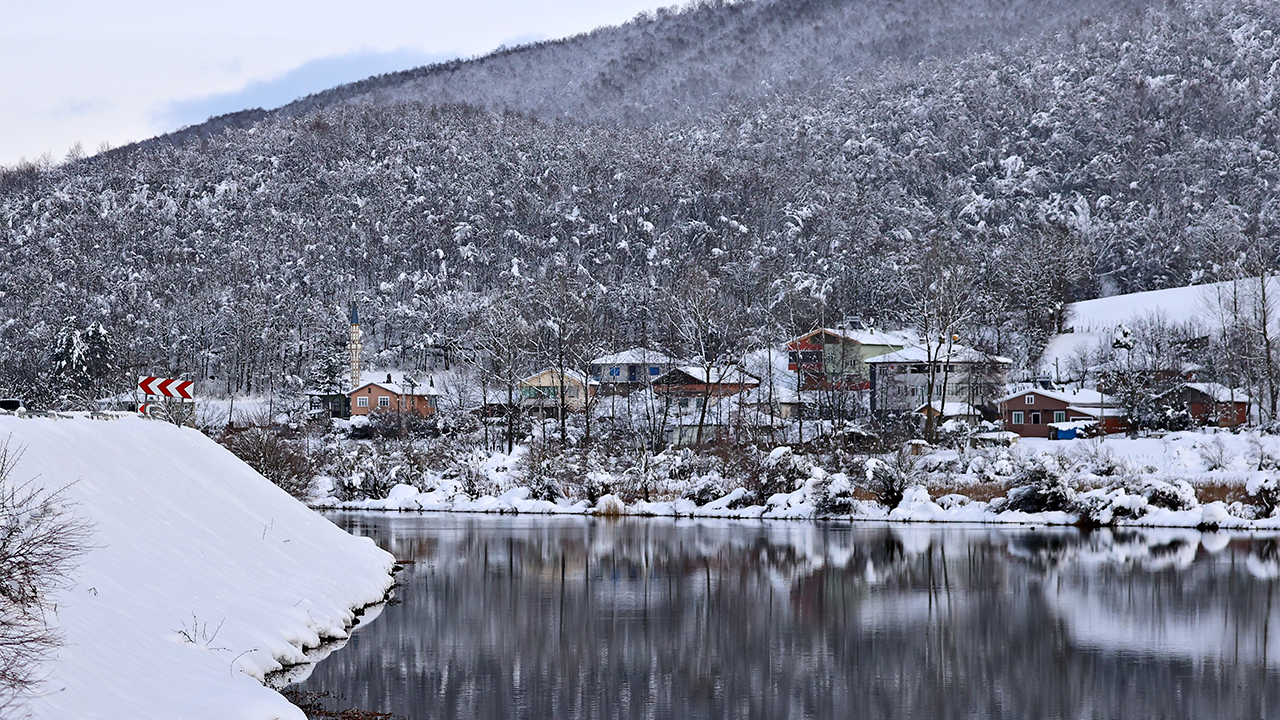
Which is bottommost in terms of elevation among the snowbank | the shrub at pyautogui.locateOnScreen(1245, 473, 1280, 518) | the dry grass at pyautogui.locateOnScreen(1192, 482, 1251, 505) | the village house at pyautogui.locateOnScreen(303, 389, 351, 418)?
the village house at pyautogui.locateOnScreen(303, 389, 351, 418)

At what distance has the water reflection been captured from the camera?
1617cm

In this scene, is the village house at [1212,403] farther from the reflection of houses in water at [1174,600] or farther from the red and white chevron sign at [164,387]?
the red and white chevron sign at [164,387]

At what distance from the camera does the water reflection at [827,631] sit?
1617cm

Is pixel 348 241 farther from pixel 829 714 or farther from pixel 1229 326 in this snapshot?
pixel 829 714

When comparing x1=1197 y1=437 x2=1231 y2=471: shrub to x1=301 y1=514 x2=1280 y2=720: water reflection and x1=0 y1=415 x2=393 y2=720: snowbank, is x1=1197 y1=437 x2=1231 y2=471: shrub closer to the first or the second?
x1=301 y1=514 x2=1280 y2=720: water reflection

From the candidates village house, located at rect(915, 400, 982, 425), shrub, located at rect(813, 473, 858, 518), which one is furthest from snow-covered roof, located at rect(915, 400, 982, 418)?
shrub, located at rect(813, 473, 858, 518)

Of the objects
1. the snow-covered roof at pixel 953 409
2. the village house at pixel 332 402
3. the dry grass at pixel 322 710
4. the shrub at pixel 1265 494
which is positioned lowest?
the village house at pixel 332 402

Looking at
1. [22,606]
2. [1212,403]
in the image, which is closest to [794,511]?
[1212,403]

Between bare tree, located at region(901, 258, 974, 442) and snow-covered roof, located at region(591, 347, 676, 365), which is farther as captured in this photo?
snow-covered roof, located at region(591, 347, 676, 365)

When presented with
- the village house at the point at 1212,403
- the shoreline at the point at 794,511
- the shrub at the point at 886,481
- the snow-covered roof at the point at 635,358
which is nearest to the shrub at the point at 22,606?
the shoreline at the point at 794,511

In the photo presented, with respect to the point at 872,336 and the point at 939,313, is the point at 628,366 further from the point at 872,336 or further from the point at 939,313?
the point at 939,313

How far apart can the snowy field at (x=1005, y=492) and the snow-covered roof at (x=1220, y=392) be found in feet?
43.1

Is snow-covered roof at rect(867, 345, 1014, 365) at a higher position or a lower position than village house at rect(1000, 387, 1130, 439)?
higher

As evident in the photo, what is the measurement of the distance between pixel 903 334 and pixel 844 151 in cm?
10529
